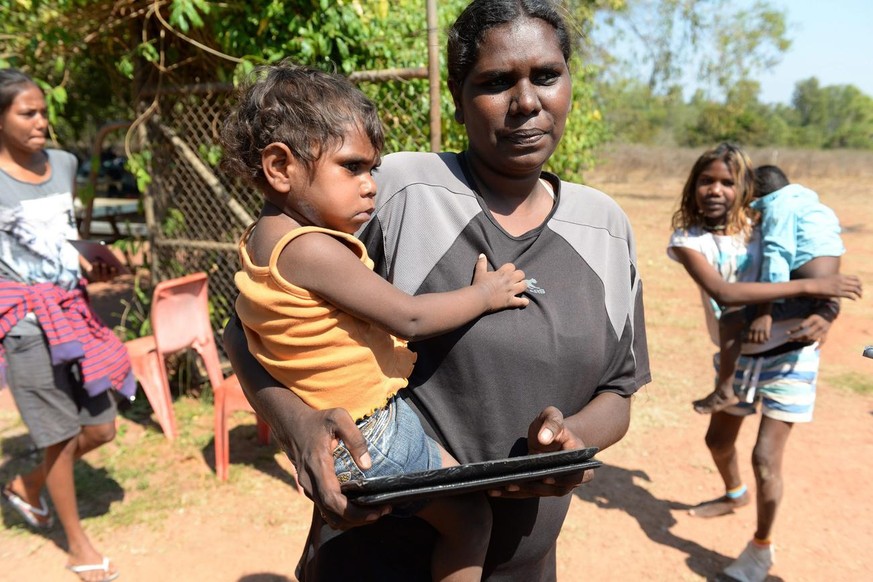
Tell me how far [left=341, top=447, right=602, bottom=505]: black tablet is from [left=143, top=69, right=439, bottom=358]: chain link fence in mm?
3506

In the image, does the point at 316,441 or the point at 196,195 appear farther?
the point at 196,195

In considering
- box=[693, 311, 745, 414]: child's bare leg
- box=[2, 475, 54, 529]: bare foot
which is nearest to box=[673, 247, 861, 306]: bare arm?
box=[693, 311, 745, 414]: child's bare leg

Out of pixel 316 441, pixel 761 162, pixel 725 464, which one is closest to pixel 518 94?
pixel 316 441

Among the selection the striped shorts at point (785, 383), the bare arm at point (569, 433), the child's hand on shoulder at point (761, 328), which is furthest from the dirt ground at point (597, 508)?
the bare arm at point (569, 433)

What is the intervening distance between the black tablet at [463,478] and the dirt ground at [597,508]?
264 centimetres

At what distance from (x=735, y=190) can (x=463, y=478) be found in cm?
270

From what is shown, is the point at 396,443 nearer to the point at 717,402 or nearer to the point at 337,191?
the point at 337,191

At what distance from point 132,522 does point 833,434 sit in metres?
4.89

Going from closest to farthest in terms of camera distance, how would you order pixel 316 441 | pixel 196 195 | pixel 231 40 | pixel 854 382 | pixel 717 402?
pixel 316 441 → pixel 717 402 → pixel 231 40 → pixel 196 195 → pixel 854 382

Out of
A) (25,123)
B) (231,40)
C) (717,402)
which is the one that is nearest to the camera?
(25,123)

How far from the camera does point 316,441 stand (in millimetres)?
1315

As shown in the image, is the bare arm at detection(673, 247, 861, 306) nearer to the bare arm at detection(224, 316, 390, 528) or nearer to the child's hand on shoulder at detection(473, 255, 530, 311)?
the child's hand on shoulder at detection(473, 255, 530, 311)

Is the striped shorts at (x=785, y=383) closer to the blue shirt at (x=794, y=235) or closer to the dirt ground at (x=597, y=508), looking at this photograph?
the blue shirt at (x=794, y=235)

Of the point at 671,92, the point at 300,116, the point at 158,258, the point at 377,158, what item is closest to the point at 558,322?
the point at 377,158
